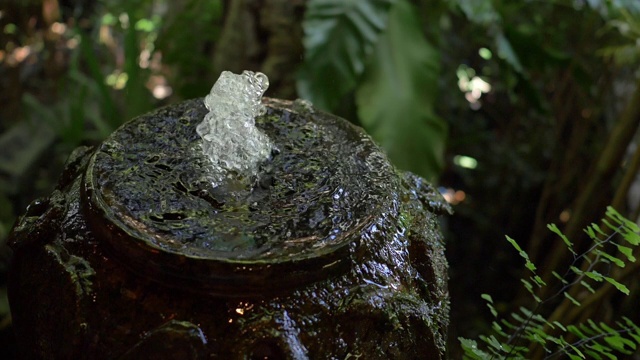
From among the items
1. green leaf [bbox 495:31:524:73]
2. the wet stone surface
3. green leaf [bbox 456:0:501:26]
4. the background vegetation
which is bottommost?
the background vegetation

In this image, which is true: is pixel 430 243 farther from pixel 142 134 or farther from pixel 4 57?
pixel 4 57

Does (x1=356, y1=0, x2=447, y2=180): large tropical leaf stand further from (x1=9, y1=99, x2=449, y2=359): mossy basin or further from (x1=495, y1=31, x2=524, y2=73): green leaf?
(x1=9, y1=99, x2=449, y2=359): mossy basin

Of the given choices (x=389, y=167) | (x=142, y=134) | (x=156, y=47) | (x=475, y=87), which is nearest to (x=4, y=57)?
(x=156, y=47)

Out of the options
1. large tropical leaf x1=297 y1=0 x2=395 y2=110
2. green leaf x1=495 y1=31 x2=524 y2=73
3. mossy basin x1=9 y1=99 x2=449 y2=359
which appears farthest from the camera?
green leaf x1=495 y1=31 x2=524 y2=73

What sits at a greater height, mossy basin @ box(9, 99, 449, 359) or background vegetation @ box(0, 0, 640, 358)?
mossy basin @ box(9, 99, 449, 359)

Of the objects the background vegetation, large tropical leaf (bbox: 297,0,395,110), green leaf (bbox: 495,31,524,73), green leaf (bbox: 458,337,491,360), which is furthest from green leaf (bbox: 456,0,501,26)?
green leaf (bbox: 458,337,491,360)

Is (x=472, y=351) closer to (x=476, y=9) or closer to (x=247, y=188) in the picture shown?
(x=247, y=188)

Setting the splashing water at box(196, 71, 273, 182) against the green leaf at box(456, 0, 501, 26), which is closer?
the splashing water at box(196, 71, 273, 182)

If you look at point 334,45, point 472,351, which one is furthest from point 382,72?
point 472,351
